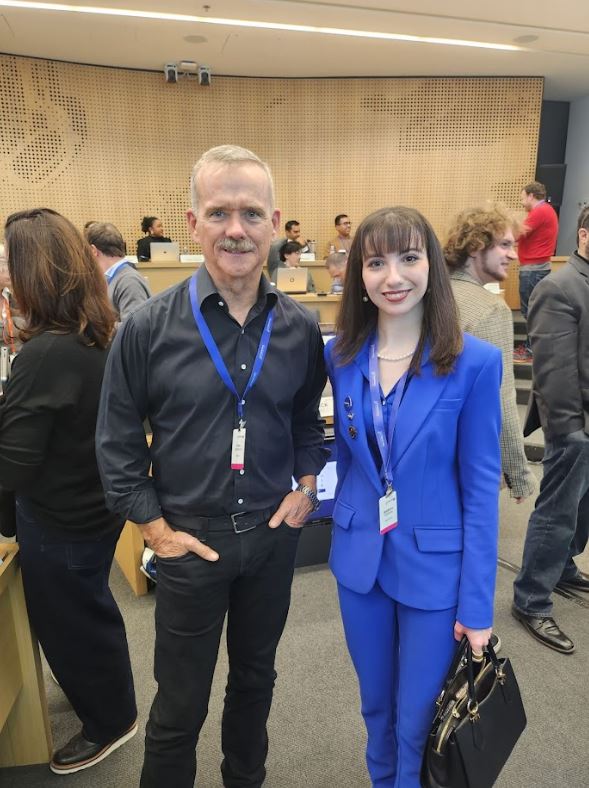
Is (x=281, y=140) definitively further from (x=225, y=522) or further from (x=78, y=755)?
(x=78, y=755)

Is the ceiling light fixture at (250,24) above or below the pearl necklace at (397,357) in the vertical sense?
above

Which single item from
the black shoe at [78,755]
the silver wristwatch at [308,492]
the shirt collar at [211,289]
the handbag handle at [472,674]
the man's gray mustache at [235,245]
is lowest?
the black shoe at [78,755]

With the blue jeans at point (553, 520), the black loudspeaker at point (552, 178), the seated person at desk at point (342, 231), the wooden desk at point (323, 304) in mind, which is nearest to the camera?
the blue jeans at point (553, 520)

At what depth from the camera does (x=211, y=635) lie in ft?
4.44

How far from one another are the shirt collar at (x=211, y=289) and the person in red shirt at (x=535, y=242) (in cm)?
578

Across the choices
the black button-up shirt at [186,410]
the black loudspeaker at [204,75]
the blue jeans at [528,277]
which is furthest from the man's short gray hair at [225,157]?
the black loudspeaker at [204,75]

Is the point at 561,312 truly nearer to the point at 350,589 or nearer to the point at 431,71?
the point at 350,589

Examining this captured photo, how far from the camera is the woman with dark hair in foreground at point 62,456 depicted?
1.35 meters

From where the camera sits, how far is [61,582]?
1526mm

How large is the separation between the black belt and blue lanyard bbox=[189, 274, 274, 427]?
0.22 meters

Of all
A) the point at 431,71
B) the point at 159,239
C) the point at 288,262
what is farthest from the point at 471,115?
the point at 159,239

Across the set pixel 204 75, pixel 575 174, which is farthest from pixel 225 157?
pixel 575 174

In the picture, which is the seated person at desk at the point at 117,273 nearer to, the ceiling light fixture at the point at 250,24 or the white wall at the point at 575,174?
the ceiling light fixture at the point at 250,24

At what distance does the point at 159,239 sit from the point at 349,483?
695 cm
